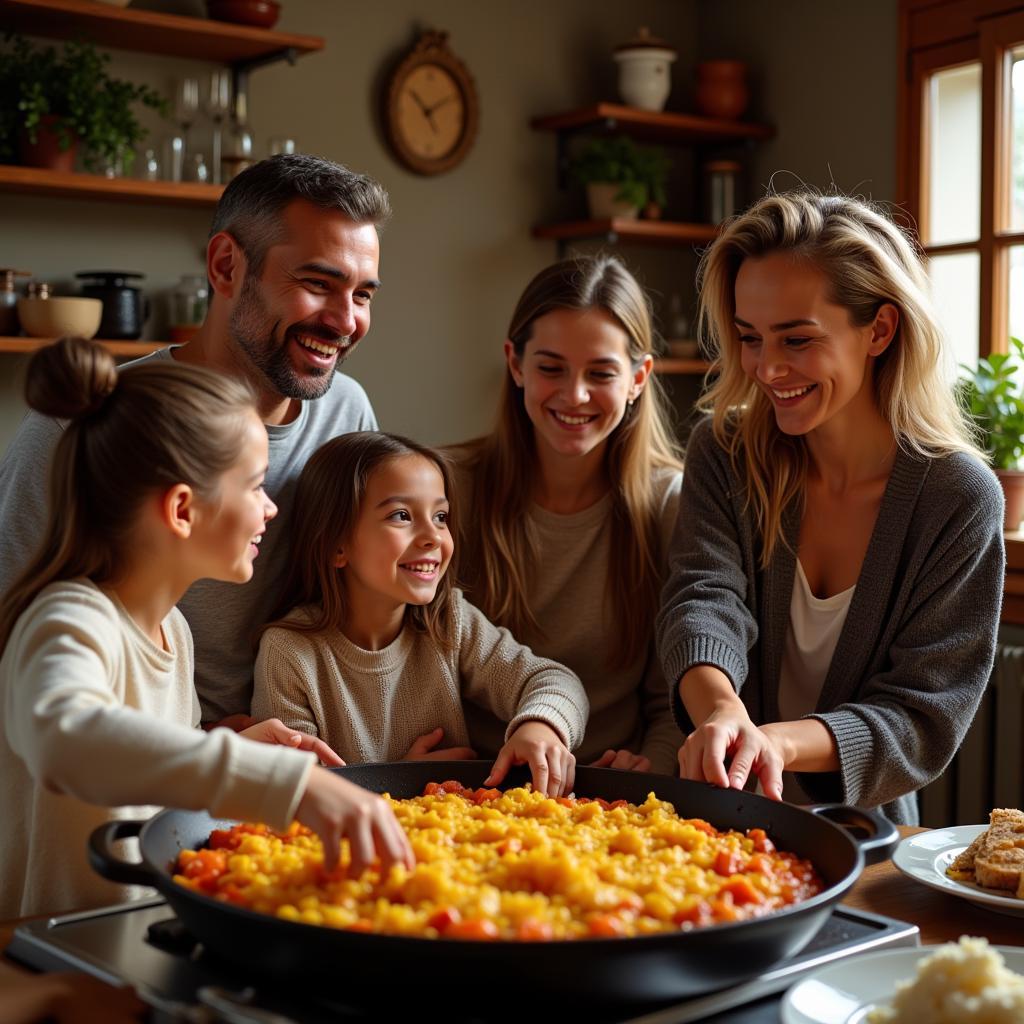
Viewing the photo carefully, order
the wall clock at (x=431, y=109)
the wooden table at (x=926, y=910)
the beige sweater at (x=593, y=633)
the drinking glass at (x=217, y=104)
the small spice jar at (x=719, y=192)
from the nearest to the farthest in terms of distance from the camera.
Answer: the wooden table at (x=926, y=910)
the beige sweater at (x=593, y=633)
the drinking glass at (x=217, y=104)
the wall clock at (x=431, y=109)
the small spice jar at (x=719, y=192)

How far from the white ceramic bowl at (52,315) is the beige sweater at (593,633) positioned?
1.63 metres

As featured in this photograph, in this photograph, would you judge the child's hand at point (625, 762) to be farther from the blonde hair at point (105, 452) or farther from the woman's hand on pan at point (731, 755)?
the blonde hair at point (105, 452)

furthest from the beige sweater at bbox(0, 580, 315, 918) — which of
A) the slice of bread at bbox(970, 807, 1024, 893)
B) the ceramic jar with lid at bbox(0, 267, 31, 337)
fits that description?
the ceramic jar with lid at bbox(0, 267, 31, 337)

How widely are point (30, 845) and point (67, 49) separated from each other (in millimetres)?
2718

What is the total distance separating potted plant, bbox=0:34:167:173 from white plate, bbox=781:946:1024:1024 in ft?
10.5

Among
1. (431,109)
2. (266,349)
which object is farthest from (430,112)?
(266,349)

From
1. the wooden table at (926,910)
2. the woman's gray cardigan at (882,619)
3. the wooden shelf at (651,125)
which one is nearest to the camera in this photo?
the wooden table at (926,910)

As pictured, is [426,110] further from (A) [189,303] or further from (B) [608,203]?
(A) [189,303]

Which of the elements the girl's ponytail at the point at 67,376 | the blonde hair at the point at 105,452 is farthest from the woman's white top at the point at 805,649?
the girl's ponytail at the point at 67,376

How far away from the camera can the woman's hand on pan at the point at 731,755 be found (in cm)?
167

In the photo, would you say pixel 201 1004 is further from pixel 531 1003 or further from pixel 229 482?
pixel 229 482

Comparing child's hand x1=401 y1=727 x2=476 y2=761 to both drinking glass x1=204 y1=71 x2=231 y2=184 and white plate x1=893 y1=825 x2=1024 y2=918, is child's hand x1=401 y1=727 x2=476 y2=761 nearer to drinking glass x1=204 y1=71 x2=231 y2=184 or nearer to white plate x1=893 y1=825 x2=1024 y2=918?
white plate x1=893 y1=825 x2=1024 y2=918

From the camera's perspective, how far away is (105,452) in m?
1.52

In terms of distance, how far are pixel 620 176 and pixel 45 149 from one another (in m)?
1.99
